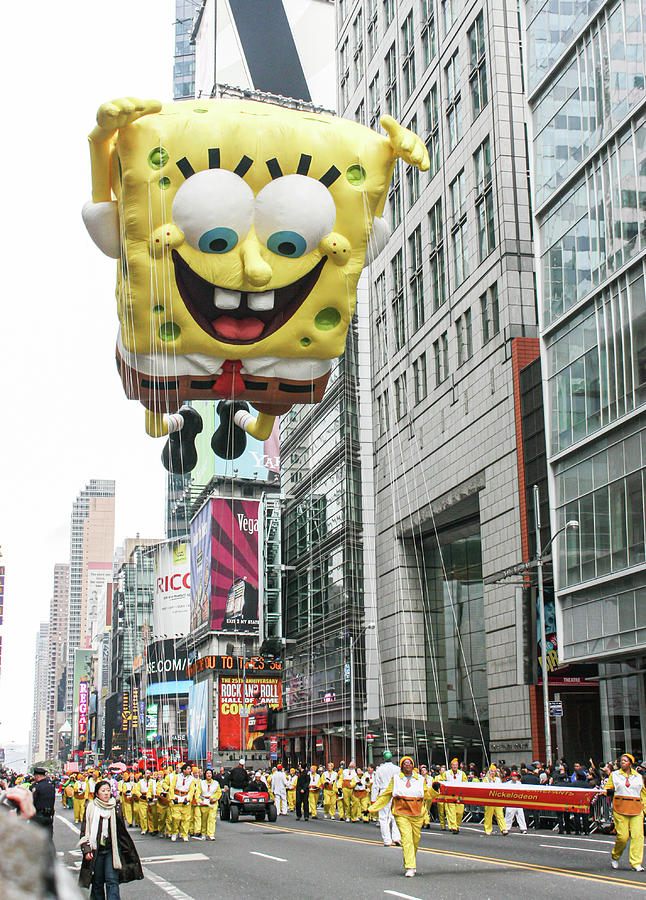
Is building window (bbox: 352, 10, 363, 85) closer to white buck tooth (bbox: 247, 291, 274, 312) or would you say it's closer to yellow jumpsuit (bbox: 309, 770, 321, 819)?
yellow jumpsuit (bbox: 309, 770, 321, 819)

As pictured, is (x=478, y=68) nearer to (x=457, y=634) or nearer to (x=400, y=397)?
(x=400, y=397)

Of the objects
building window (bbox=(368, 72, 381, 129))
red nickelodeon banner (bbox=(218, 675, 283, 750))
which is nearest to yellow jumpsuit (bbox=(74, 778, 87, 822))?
building window (bbox=(368, 72, 381, 129))

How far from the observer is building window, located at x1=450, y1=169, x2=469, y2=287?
44094 millimetres

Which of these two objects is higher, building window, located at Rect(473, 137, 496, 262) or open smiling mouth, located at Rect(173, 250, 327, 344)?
building window, located at Rect(473, 137, 496, 262)

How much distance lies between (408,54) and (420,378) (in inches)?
642

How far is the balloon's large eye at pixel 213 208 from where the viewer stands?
37.9ft

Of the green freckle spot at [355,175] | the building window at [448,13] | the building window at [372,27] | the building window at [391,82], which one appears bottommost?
the green freckle spot at [355,175]

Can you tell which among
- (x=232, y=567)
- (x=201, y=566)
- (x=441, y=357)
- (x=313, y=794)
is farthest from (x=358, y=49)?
(x=201, y=566)

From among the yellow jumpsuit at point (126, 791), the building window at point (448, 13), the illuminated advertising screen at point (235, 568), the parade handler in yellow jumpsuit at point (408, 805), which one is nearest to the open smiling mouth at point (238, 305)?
the parade handler in yellow jumpsuit at point (408, 805)

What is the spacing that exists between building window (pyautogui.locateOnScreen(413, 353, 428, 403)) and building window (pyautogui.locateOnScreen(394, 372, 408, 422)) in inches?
60.2

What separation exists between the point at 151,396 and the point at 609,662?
2123cm

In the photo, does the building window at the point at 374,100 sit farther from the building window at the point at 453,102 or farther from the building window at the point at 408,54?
the building window at the point at 453,102

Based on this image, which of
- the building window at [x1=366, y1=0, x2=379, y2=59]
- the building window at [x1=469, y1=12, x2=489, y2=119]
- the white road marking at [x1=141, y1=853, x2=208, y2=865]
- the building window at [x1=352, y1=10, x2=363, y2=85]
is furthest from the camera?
the building window at [x1=352, y1=10, x2=363, y2=85]

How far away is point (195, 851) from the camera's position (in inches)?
754
